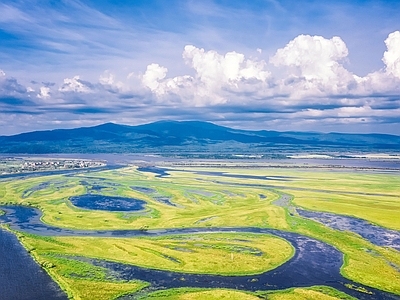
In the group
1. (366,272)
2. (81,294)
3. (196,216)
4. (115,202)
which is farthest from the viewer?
(115,202)

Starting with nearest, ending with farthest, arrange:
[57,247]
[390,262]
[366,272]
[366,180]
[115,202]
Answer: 1. [366,272]
2. [390,262]
3. [57,247]
4. [115,202]
5. [366,180]

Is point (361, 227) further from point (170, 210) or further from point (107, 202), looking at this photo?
point (107, 202)

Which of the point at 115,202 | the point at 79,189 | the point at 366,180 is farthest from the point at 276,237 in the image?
the point at 366,180

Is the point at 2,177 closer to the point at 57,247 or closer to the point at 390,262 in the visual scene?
the point at 57,247

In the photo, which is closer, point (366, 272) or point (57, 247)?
point (366, 272)

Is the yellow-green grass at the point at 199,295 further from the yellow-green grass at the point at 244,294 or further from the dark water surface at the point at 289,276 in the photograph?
the dark water surface at the point at 289,276

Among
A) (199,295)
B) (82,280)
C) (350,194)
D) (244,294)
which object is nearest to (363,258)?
(244,294)
